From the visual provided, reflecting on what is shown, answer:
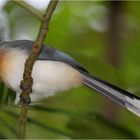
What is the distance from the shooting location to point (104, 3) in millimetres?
2857

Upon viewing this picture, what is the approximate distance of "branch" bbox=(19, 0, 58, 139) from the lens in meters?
1.44

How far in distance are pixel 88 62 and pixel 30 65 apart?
2.45 feet

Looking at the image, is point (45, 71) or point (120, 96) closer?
point (120, 96)

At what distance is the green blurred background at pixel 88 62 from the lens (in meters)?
2.20

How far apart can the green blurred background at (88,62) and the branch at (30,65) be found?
0.71 ft

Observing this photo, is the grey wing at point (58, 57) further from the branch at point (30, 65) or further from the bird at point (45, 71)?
the branch at point (30, 65)

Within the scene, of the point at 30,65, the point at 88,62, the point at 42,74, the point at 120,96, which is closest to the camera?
the point at 30,65

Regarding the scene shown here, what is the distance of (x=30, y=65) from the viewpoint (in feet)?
5.50

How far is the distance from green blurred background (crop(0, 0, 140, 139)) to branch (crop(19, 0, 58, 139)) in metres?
0.22

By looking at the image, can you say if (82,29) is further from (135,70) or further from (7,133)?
(7,133)

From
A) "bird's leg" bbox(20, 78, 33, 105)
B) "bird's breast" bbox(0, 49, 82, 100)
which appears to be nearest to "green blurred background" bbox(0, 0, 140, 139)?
"bird's breast" bbox(0, 49, 82, 100)

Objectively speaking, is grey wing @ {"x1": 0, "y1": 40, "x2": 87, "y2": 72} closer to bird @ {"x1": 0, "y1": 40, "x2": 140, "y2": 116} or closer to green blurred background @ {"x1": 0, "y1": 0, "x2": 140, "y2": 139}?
bird @ {"x1": 0, "y1": 40, "x2": 140, "y2": 116}

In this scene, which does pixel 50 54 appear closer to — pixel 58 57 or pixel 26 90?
pixel 58 57

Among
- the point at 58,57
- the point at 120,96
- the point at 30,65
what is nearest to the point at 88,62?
the point at 58,57
